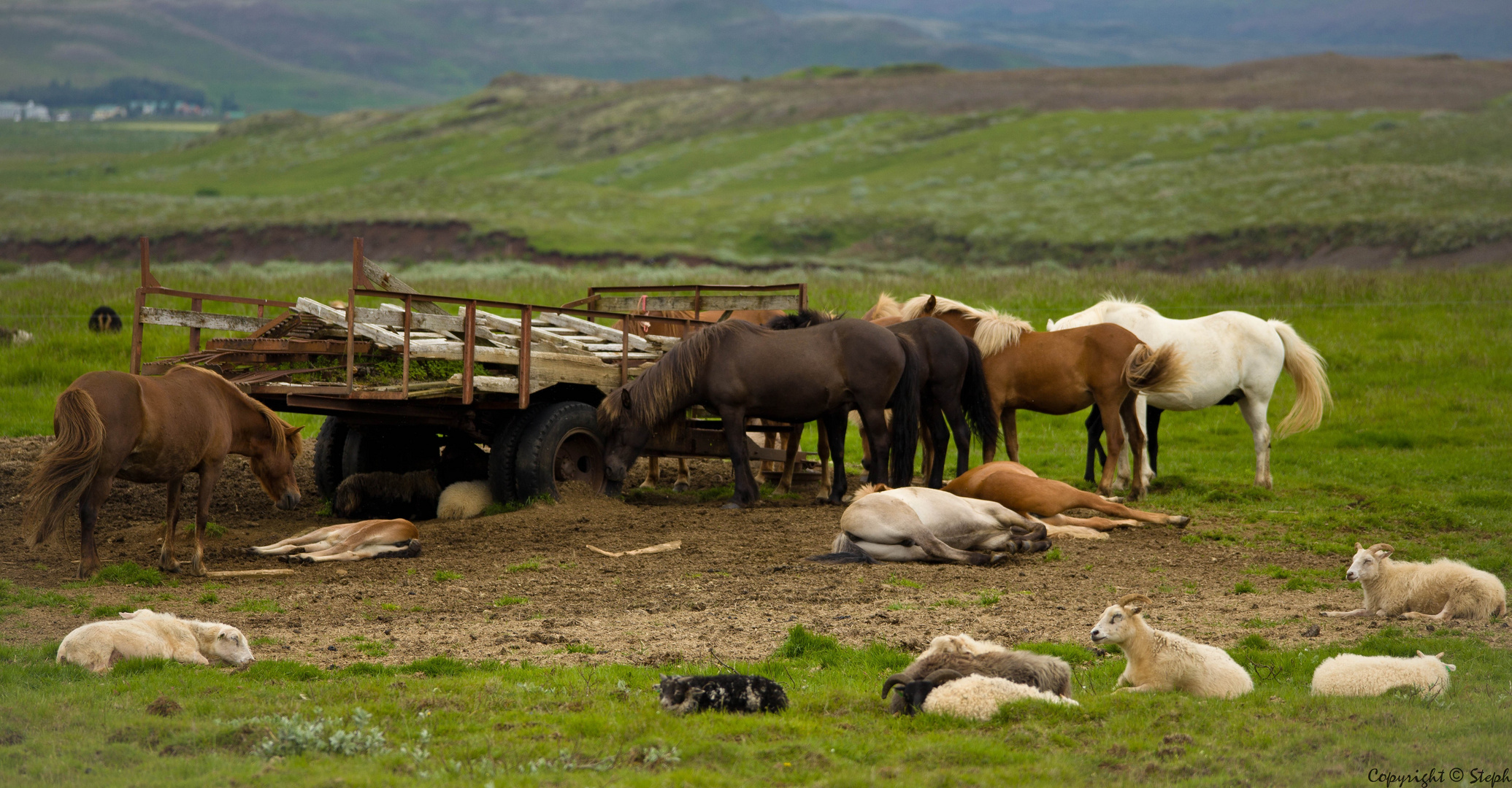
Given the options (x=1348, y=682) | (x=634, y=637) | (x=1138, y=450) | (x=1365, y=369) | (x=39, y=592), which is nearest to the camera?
(x=1348, y=682)

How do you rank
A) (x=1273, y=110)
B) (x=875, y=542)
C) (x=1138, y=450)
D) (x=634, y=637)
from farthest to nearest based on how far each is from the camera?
(x=1273, y=110), (x=1138, y=450), (x=875, y=542), (x=634, y=637)

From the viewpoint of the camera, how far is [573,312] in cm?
1284

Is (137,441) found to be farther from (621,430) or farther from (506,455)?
(621,430)

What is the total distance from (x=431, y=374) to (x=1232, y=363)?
28.9 feet

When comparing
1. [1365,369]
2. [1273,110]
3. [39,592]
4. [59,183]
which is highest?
[1273,110]

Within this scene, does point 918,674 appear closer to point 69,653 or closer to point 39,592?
point 69,653

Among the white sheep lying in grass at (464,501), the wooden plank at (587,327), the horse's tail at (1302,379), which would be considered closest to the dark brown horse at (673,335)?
the wooden plank at (587,327)

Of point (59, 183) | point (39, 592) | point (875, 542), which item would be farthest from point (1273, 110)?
point (59, 183)

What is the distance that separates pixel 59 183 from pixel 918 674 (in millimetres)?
90927

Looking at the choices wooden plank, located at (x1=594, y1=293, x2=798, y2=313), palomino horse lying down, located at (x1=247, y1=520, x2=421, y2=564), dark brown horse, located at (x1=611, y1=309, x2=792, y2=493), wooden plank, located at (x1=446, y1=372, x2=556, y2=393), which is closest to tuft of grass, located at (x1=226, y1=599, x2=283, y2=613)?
palomino horse lying down, located at (x1=247, y1=520, x2=421, y2=564)

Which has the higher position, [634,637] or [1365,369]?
[1365,369]

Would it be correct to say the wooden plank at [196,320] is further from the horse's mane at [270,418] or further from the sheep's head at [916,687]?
the sheep's head at [916,687]

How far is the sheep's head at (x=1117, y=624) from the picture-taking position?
5.52 metres

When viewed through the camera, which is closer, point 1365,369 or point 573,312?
point 573,312
